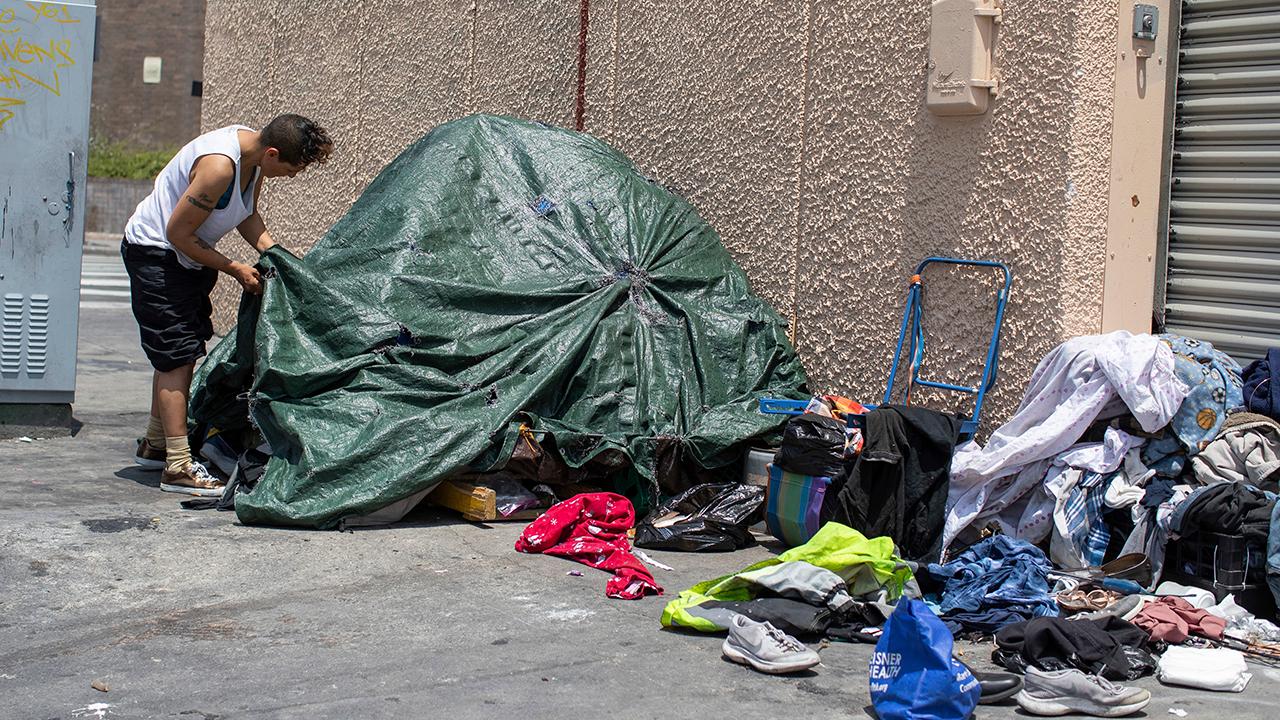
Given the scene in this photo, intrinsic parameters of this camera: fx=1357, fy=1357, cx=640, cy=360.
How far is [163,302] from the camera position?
618 centimetres

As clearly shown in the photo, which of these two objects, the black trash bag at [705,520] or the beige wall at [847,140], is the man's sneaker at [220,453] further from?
the beige wall at [847,140]

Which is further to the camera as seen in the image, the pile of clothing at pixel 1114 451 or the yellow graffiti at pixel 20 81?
the yellow graffiti at pixel 20 81

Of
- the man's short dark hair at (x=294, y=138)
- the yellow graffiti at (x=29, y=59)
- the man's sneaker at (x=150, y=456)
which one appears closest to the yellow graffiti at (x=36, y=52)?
the yellow graffiti at (x=29, y=59)

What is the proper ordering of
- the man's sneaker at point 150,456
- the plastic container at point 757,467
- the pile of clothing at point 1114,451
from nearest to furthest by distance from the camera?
1. the pile of clothing at point 1114,451
2. the plastic container at point 757,467
3. the man's sneaker at point 150,456

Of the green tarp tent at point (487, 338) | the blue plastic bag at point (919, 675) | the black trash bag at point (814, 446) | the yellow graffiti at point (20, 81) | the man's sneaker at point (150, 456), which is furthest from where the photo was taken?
the yellow graffiti at point (20, 81)

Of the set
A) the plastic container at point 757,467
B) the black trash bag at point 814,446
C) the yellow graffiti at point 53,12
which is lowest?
the plastic container at point 757,467

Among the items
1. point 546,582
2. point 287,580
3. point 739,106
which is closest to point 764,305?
point 739,106

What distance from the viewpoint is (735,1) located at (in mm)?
6992

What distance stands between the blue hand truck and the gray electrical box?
12.5 feet

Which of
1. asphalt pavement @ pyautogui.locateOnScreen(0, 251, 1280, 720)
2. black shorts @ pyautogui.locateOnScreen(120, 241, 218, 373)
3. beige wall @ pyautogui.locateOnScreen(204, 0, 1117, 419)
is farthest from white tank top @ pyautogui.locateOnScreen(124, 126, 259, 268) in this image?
beige wall @ pyautogui.locateOnScreen(204, 0, 1117, 419)

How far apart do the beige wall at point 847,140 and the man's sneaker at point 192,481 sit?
2.84 metres

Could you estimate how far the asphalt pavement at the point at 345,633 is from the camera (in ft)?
12.4

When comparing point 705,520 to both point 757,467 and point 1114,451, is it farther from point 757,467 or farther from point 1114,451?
point 1114,451

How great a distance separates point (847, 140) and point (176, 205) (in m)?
3.08
